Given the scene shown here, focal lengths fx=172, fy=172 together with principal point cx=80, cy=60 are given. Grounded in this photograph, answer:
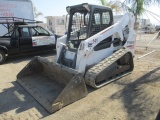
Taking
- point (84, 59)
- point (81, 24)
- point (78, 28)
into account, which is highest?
point (81, 24)

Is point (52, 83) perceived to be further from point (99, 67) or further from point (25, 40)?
point (25, 40)

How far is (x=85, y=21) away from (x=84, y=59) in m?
1.23

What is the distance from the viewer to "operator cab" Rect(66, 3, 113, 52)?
194 inches

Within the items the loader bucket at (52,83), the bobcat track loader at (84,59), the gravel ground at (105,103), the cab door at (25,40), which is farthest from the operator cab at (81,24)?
the cab door at (25,40)

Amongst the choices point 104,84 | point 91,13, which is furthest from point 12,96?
point 91,13

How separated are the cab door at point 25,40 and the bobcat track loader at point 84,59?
10.7ft

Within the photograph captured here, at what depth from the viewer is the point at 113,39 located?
18.0ft

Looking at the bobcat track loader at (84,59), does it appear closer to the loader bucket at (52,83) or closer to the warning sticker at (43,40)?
the loader bucket at (52,83)

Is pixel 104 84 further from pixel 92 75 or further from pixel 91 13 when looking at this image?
pixel 91 13

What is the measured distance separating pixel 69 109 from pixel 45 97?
704 millimetres

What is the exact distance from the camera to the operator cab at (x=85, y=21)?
4.94 metres

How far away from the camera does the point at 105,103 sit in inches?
152

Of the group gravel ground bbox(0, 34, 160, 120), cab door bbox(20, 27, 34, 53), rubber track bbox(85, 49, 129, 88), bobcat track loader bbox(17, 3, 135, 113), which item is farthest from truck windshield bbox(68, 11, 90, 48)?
cab door bbox(20, 27, 34, 53)

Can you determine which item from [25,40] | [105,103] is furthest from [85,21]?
[25,40]
